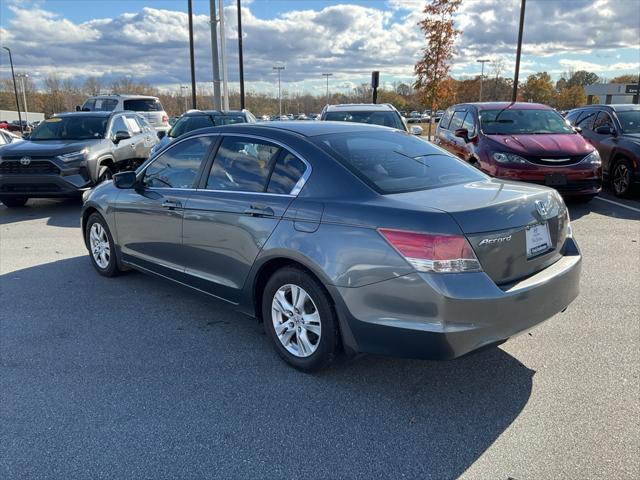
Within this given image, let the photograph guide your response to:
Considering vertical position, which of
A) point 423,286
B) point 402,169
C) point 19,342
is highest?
point 402,169

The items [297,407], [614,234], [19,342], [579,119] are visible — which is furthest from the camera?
[579,119]

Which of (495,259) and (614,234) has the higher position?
(495,259)

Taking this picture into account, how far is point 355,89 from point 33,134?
92399mm

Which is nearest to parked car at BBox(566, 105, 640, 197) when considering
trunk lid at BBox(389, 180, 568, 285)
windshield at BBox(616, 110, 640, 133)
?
windshield at BBox(616, 110, 640, 133)

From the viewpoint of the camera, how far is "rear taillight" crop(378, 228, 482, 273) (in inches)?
109

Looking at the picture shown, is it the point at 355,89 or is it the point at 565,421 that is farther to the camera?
the point at 355,89

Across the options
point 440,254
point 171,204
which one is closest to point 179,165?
point 171,204

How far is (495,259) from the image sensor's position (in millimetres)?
2910

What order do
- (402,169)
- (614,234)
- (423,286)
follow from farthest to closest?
(614,234) < (402,169) < (423,286)

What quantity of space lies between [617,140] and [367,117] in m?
4.83

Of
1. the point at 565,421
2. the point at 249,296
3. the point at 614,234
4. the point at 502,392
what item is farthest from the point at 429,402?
the point at 614,234

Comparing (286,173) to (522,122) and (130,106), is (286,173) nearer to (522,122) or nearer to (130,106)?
(522,122)

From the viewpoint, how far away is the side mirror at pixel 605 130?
10.2 meters

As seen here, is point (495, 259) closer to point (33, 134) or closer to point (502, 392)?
point (502, 392)
